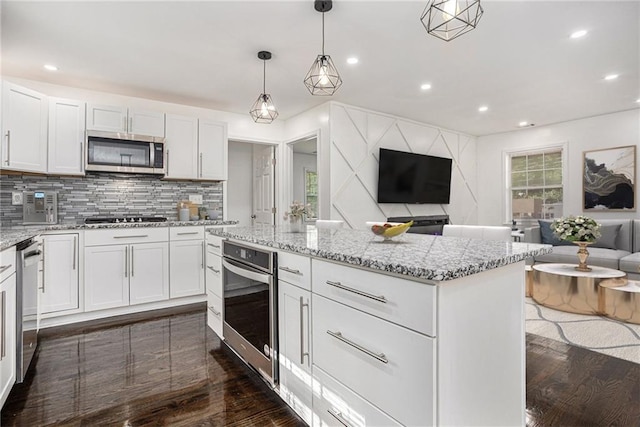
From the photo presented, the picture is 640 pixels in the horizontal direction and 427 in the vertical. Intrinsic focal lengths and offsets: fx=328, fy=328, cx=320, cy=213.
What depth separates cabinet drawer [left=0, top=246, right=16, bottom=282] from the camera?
1726 millimetres

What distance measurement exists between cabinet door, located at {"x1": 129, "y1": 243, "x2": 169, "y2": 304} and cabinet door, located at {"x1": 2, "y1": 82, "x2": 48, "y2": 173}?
124 centimetres

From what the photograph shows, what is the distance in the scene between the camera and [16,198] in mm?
3406

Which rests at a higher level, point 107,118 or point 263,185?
point 107,118

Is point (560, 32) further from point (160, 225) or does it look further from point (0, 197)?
point (0, 197)

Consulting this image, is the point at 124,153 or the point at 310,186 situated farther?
the point at 310,186

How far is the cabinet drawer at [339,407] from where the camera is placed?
1.20 metres

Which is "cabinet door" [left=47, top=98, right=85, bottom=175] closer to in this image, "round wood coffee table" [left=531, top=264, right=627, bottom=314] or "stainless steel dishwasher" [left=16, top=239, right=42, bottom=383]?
"stainless steel dishwasher" [left=16, top=239, right=42, bottom=383]

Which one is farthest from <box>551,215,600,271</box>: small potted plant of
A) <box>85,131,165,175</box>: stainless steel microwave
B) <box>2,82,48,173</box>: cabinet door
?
<box>2,82,48,173</box>: cabinet door

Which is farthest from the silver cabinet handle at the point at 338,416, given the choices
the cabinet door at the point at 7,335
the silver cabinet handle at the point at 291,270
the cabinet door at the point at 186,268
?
the cabinet door at the point at 186,268

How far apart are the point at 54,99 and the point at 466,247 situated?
412cm

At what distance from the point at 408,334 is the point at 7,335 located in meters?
2.17

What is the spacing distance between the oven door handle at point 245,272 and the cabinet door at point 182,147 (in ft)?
7.11

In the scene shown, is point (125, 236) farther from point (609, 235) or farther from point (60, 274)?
point (609, 235)

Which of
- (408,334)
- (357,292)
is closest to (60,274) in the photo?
(357,292)
